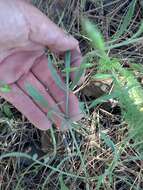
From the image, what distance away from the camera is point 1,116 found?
60.9 inches

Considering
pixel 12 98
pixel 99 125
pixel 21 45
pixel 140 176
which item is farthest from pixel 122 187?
pixel 21 45

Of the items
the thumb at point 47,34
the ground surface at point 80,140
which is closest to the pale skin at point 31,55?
the thumb at point 47,34

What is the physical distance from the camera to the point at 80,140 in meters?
1.47

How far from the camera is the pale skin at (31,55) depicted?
123cm

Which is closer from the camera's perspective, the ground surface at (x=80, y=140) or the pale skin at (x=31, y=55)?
the pale skin at (x=31, y=55)

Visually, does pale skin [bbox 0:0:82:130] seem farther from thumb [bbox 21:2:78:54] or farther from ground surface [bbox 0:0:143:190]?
ground surface [bbox 0:0:143:190]

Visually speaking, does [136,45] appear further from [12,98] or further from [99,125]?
[12,98]

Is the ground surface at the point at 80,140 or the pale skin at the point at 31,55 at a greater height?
the pale skin at the point at 31,55

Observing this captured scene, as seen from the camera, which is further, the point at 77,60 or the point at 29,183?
the point at 29,183

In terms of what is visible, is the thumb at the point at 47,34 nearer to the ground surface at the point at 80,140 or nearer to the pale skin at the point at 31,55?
the pale skin at the point at 31,55

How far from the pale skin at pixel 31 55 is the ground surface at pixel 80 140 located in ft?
0.57

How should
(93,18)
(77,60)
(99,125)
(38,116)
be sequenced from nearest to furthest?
(77,60) → (38,116) → (99,125) → (93,18)

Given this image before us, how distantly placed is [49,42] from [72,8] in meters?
0.37

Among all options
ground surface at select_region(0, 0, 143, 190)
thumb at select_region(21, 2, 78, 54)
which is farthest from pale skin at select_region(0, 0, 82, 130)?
ground surface at select_region(0, 0, 143, 190)
